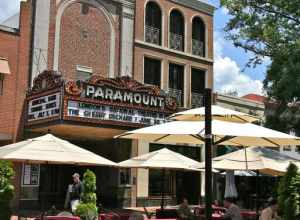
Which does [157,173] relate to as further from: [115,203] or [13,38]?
[13,38]

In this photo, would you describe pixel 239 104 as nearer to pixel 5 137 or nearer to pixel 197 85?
pixel 197 85

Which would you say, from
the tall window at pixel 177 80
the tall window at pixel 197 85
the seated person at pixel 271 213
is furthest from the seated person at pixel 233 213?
the tall window at pixel 197 85

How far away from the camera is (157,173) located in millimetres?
26781

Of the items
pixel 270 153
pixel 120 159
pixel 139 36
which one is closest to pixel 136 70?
pixel 139 36

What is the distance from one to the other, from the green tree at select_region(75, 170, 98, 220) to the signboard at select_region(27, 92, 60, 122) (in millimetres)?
7353

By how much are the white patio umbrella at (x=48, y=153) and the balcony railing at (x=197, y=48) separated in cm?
1722

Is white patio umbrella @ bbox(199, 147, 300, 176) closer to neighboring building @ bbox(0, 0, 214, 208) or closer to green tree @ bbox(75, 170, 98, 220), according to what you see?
green tree @ bbox(75, 170, 98, 220)

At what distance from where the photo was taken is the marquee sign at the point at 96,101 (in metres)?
20.2

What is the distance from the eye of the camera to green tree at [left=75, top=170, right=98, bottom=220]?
12555 millimetres

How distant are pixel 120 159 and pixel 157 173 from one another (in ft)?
8.60

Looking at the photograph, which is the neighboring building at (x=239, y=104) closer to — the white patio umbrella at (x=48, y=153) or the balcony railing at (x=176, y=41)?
the balcony railing at (x=176, y=41)

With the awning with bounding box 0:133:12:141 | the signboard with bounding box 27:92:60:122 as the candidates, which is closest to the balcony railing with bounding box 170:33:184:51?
the signboard with bounding box 27:92:60:122

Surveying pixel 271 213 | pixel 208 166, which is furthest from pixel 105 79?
pixel 208 166

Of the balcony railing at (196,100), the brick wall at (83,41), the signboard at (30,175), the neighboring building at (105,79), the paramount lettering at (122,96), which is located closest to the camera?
the paramount lettering at (122,96)
